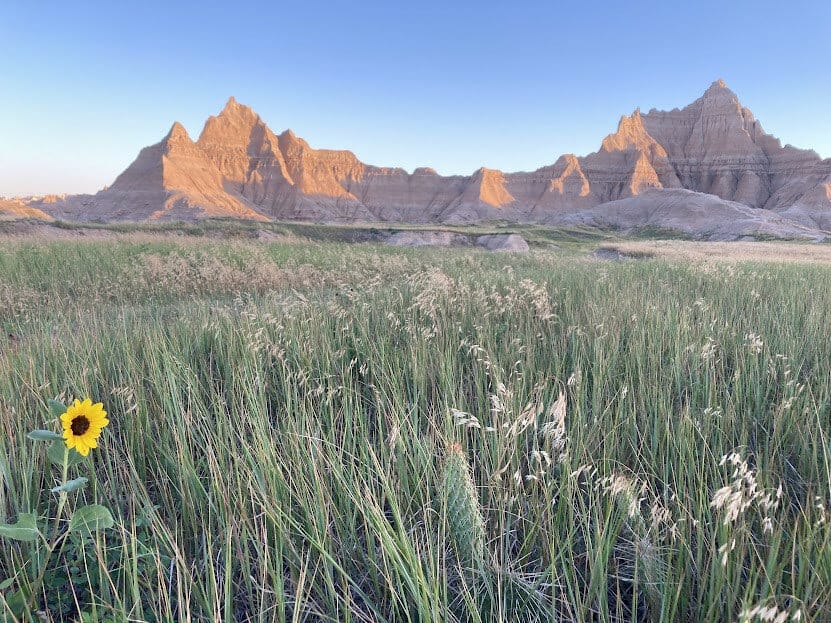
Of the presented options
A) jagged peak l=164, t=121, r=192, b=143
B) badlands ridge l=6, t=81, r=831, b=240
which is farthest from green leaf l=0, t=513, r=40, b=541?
jagged peak l=164, t=121, r=192, b=143

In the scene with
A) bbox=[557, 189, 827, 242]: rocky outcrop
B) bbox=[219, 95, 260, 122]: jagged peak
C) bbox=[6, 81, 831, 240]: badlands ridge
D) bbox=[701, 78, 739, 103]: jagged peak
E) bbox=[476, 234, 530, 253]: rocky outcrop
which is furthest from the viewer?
bbox=[219, 95, 260, 122]: jagged peak

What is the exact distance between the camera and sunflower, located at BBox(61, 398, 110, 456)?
4.50 feet

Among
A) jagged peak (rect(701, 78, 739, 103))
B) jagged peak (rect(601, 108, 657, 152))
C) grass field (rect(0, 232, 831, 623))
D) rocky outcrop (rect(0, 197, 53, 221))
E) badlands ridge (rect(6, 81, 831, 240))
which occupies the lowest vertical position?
grass field (rect(0, 232, 831, 623))

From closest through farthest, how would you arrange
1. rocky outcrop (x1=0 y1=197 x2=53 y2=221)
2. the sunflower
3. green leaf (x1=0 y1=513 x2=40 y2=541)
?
1. green leaf (x1=0 y1=513 x2=40 y2=541)
2. the sunflower
3. rocky outcrop (x1=0 y1=197 x2=53 y2=221)

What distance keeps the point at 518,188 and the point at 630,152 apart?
33.6 meters

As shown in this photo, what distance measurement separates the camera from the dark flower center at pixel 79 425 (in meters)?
1.40

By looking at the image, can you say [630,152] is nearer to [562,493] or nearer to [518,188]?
[518,188]

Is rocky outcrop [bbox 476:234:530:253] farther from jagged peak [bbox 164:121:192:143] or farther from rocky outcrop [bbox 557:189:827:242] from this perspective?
jagged peak [bbox 164:121:192:143]

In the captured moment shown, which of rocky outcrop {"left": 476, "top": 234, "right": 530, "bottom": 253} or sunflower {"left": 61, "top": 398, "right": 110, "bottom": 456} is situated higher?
rocky outcrop {"left": 476, "top": 234, "right": 530, "bottom": 253}

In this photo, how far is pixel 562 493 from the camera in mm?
1479

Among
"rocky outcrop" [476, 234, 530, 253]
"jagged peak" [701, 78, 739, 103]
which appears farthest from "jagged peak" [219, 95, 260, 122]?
"jagged peak" [701, 78, 739, 103]

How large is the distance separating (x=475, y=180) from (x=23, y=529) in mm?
126109

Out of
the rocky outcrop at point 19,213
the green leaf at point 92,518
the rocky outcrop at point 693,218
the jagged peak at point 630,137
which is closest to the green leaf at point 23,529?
the green leaf at point 92,518

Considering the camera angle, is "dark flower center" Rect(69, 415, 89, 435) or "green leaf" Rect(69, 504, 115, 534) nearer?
"green leaf" Rect(69, 504, 115, 534)
